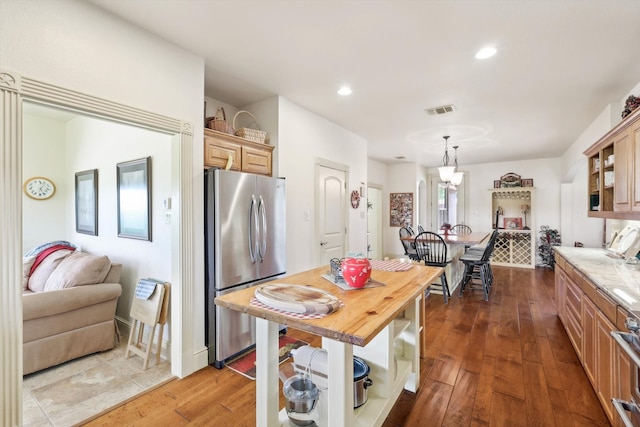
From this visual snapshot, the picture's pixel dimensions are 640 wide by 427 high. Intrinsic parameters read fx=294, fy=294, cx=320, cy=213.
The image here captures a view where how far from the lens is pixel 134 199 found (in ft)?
10.1

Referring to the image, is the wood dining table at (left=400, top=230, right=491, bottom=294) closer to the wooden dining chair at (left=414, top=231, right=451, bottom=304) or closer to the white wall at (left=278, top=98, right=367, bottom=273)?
the wooden dining chair at (left=414, top=231, right=451, bottom=304)

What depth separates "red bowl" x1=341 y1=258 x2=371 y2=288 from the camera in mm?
1503

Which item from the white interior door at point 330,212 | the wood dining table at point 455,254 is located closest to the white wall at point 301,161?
the white interior door at point 330,212

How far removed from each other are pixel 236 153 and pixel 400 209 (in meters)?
5.44

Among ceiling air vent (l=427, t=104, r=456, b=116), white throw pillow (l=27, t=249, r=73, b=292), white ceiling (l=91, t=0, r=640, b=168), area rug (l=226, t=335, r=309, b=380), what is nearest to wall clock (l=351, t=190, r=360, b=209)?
white ceiling (l=91, t=0, r=640, b=168)

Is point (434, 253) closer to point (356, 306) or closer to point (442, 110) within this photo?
point (442, 110)

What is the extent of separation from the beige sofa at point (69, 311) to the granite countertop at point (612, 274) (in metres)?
3.87

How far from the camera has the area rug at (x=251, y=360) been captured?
245 centimetres

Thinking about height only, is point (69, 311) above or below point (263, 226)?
below

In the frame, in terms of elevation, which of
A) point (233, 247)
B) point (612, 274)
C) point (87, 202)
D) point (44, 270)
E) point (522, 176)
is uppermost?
point (522, 176)

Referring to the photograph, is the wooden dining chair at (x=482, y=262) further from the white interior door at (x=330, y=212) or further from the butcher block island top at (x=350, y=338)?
the butcher block island top at (x=350, y=338)

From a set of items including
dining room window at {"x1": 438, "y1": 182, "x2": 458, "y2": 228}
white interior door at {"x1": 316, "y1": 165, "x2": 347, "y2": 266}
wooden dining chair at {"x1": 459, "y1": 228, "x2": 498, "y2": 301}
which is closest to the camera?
white interior door at {"x1": 316, "y1": 165, "x2": 347, "y2": 266}

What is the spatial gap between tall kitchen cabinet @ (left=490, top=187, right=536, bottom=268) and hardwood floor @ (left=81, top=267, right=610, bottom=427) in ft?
13.7

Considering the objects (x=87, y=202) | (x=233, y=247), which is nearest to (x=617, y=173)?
(x=233, y=247)
